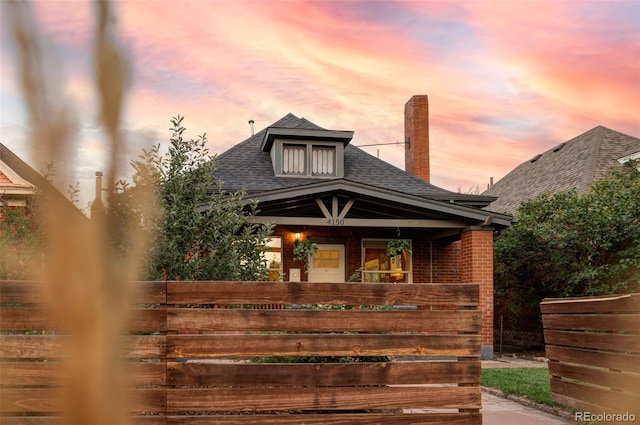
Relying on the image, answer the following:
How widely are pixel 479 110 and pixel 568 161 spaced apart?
13919 mm

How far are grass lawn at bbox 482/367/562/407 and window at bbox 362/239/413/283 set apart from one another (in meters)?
4.77

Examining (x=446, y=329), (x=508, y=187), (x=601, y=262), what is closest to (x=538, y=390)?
(x=446, y=329)

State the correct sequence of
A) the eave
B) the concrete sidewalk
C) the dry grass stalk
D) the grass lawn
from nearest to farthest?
the dry grass stalk → the concrete sidewalk → the grass lawn → the eave

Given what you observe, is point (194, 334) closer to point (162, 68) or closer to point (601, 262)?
point (162, 68)

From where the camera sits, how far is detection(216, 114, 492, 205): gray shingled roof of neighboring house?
1508 cm

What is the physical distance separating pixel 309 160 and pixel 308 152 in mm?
218

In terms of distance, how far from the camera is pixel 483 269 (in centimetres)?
1267

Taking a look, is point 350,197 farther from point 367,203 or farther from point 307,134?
point 307,134

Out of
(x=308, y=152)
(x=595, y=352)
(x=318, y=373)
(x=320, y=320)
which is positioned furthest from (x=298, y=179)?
(x=318, y=373)

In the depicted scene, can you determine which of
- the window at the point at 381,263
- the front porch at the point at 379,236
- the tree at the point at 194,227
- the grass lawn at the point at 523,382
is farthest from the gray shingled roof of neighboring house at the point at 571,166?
the tree at the point at 194,227

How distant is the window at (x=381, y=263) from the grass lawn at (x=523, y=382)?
188 inches

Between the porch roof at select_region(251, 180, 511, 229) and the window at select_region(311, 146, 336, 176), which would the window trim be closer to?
the window at select_region(311, 146, 336, 176)

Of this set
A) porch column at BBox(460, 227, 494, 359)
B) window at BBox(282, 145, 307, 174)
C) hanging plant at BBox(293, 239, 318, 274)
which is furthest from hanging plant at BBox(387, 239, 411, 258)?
window at BBox(282, 145, 307, 174)

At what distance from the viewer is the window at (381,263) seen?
15.0 meters
